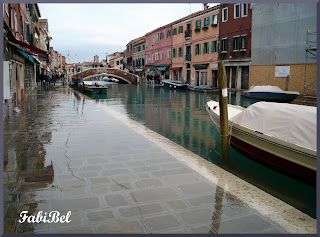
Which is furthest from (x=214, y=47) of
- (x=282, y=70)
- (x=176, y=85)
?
(x=282, y=70)

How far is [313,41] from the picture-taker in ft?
72.0

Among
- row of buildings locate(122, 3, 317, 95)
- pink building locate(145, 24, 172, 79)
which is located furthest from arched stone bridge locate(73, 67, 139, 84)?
row of buildings locate(122, 3, 317, 95)

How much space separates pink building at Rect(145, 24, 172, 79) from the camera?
151 feet

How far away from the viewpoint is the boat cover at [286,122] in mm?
5742

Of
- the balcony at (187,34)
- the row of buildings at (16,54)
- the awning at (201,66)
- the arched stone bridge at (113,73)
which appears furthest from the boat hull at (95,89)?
the arched stone bridge at (113,73)

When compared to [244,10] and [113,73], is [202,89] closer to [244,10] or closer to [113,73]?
[244,10]

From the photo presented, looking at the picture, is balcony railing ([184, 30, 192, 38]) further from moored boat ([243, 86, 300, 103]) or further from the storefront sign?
moored boat ([243, 86, 300, 103])

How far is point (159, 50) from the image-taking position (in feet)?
163

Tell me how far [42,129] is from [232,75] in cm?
2494

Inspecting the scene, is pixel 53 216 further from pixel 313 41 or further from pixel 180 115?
pixel 313 41

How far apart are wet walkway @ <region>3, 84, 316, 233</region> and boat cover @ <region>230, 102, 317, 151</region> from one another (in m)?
1.75

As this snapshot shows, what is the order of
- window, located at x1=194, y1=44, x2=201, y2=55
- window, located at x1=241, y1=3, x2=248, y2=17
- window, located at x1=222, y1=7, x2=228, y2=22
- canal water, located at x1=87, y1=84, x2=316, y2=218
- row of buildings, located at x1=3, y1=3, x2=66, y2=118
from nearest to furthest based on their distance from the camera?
canal water, located at x1=87, y1=84, x2=316, y2=218 → row of buildings, located at x1=3, y1=3, x2=66, y2=118 → window, located at x1=241, y1=3, x2=248, y2=17 → window, located at x1=222, y1=7, x2=228, y2=22 → window, located at x1=194, y1=44, x2=201, y2=55

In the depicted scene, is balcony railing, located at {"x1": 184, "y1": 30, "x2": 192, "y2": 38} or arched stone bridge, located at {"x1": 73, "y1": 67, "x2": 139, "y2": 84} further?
arched stone bridge, located at {"x1": 73, "y1": 67, "x2": 139, "y2": 84}

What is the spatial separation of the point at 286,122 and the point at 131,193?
3.64 m
